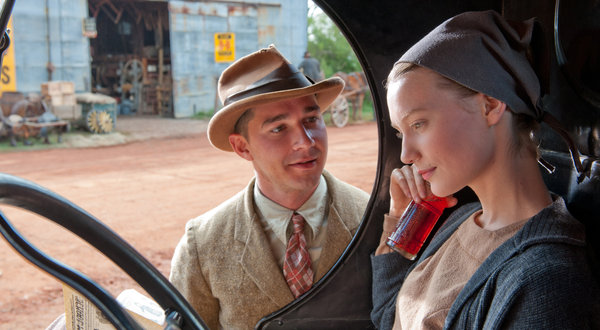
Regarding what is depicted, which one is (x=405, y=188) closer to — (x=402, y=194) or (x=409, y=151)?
(x=402, y=194)

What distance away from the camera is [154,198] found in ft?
24.4

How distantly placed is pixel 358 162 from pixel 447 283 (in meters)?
8.86

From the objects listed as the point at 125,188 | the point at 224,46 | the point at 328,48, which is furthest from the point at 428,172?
the point at 328,48

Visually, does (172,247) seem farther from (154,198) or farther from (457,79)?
(457,79)

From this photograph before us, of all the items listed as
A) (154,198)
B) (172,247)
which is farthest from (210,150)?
(172,247)

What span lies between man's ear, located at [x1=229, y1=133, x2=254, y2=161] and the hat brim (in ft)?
0.10

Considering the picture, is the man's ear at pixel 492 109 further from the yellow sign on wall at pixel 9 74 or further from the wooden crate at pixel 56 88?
the yellow sign on wall at pixel 9 74

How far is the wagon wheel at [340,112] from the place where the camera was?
1530 centimetres

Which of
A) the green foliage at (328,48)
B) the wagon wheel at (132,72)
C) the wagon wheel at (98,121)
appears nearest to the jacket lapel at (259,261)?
the wagon wheel at (98,121)

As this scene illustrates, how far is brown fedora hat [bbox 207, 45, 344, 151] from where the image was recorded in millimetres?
1845

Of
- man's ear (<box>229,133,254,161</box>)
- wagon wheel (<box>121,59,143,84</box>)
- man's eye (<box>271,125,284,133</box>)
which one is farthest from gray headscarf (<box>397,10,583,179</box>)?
wagon wheel (<box>121,59,143,84</box>)

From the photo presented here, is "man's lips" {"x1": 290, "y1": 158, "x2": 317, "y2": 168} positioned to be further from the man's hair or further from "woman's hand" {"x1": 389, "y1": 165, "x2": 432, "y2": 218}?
"woman's hand" {"x1": 389, "y1": 165, "x2": 432, "y2": 218}

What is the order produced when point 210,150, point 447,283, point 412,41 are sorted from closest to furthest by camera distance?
point 447,283 → point 412,41 → point 210,150

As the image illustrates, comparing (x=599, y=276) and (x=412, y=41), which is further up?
(x=412, y=41)
